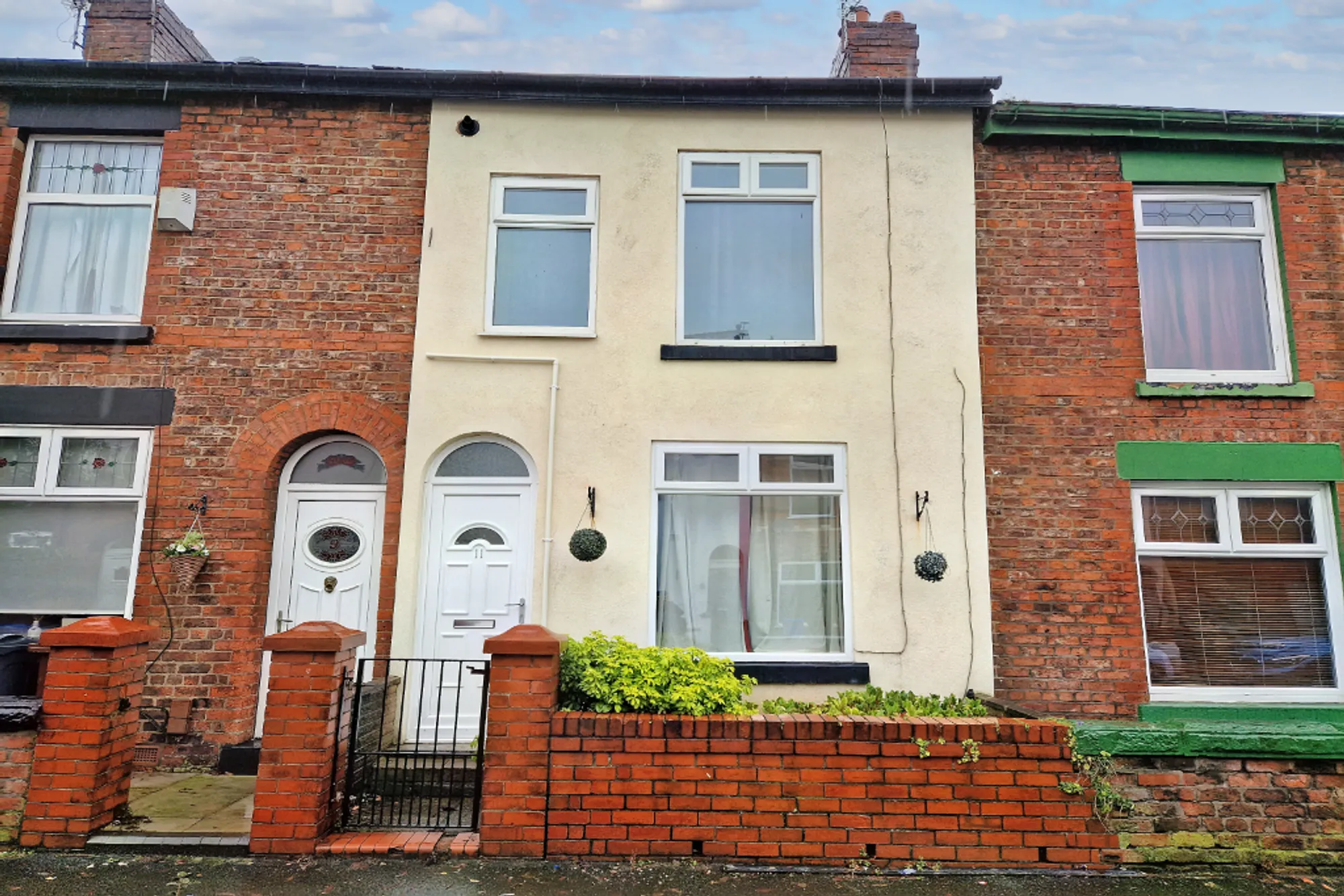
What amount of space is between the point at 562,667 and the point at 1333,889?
4.30 m

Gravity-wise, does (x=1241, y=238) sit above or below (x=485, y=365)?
above

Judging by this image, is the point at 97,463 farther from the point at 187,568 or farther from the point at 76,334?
the point at 187,568

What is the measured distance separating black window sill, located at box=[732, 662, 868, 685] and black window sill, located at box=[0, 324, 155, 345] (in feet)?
19.0

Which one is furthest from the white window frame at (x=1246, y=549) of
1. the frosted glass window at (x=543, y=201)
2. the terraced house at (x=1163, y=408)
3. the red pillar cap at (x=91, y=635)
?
the red pillar cap at (x=91, y=635)

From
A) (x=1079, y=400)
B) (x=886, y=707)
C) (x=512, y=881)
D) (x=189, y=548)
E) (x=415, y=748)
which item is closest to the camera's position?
(x=512, y=881)

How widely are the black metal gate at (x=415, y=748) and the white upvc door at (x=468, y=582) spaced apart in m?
0.02

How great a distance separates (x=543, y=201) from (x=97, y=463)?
14.4 ft

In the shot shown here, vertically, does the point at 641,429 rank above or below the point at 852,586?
above

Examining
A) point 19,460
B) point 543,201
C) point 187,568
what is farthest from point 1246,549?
point 19,460

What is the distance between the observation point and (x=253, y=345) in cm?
727

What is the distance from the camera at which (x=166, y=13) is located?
27.4 ft

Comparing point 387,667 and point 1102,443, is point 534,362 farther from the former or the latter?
point 1102,443

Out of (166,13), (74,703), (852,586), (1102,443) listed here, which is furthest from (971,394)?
(166,13)

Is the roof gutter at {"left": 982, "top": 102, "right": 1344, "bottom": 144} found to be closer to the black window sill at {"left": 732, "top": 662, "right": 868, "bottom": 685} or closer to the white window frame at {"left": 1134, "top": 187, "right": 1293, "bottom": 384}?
the white window frame at {"left": 1134, "top": 187, "right": 1293, "bottom": 384}
